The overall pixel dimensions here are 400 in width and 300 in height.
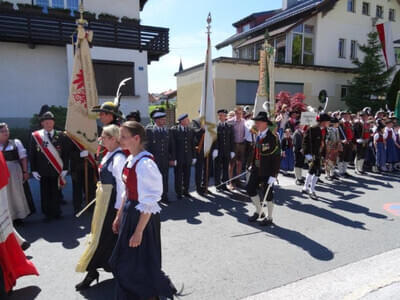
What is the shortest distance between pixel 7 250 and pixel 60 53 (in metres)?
13.0

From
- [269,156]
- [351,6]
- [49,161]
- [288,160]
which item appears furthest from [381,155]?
[351,6]

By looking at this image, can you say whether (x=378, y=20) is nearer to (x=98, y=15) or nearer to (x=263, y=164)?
(x=98, y=15)

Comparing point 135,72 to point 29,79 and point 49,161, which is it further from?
point 49,161

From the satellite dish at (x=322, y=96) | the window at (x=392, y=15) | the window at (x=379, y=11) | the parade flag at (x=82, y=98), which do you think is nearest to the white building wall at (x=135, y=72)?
the parade flag at (x=82, y=98)

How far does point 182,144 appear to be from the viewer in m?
6.81

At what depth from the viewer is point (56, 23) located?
12.9 meters

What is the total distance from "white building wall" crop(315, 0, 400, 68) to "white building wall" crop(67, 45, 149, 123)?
13693 millimetres

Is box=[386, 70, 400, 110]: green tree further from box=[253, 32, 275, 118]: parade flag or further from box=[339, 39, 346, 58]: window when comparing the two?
box=[253, 32, 275, 118]: parade flag

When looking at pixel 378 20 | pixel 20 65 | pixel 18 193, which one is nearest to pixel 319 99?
pixel 378 20

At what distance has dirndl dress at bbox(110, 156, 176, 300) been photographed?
2.53 metres

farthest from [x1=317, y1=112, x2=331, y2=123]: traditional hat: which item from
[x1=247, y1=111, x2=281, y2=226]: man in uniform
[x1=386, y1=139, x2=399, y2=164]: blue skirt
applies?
[x1=386, y1=139, x2=399, y2=164]: blue skirt

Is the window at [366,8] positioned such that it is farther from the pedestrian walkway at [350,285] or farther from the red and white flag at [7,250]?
the red and white flag at [7,250]

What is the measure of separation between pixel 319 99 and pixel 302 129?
13.7m

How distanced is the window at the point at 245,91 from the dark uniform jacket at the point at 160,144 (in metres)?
12.5
